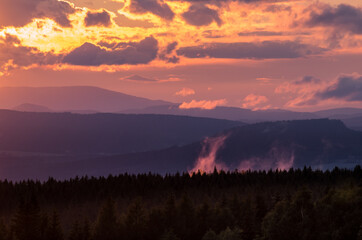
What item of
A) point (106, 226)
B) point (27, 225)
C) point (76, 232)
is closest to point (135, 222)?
point (106, 226)

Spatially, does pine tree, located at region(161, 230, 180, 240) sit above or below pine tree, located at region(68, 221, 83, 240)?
below

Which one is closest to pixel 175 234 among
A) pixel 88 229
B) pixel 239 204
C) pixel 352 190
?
pixel 88 229

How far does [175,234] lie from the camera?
506 ft

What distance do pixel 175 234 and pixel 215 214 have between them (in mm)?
19720

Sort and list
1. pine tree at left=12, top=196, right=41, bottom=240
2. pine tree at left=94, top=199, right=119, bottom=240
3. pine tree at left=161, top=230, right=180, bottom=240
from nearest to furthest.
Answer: pine tree at left=12, top=196, right=41, bottom=240 → pine tree at left=161, top=230, right=180, bottom=240 → pine tree at left=94, top=199, right=119, bottom=240

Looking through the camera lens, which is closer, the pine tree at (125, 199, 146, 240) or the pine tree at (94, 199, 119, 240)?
the pine tree at (94, 199, 119, 240)

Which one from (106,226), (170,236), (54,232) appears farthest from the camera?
(106,226)

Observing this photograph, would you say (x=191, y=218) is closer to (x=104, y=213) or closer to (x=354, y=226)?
(x=104, y=213)

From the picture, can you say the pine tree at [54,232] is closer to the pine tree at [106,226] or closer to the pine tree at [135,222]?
the pine tree at [106,226]

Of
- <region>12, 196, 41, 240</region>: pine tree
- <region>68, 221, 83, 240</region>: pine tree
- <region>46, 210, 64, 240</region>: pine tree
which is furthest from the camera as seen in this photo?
<region>12, 196, 41, 240</region>: pine tree

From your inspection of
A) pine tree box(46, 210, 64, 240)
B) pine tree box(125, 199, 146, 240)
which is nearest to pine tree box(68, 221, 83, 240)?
pine tree box(46, 210, 64, 240)

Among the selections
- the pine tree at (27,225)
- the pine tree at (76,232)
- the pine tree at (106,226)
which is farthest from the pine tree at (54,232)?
the pine tree at (106,226)

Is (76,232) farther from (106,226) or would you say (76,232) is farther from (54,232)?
(106,226)

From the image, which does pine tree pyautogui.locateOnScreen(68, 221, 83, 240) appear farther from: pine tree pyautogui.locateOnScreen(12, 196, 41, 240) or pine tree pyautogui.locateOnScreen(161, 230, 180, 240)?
pine tree pyautogui.locateOnScreen(161, 230, 180, 240)
